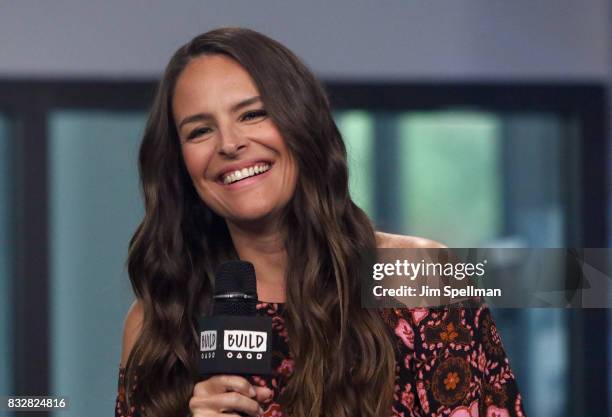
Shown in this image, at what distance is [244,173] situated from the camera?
1.68 m

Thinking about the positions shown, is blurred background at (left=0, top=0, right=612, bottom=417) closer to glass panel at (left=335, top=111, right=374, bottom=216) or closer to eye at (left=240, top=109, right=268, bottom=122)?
glass panel at (left=335, top=111, right=374, bottom=216)

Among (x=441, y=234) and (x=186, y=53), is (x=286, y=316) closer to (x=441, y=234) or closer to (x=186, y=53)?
(x=186, y=53)

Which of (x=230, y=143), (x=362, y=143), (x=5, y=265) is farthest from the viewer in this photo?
(x=362, y=143)

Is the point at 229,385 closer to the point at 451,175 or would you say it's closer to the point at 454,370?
the point at 454,370

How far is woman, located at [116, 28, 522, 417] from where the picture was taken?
1.70 metres

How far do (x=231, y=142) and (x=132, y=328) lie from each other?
1.47ft

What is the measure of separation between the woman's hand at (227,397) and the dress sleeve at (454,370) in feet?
1.42

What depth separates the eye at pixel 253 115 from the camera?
1.70 metres

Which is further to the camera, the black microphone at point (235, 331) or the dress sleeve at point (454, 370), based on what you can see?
the dress sleeve at point (454, 370)

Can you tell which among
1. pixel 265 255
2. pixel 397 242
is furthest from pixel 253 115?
pixel 397 242

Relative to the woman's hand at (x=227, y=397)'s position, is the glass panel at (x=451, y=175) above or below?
above

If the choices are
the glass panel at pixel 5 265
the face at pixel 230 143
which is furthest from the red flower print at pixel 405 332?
the glass panel at pixel 5 265

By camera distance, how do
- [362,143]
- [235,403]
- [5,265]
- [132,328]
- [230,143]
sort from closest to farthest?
[235,403]
[230,143]
[132,328]
[5,265]
[362,143]

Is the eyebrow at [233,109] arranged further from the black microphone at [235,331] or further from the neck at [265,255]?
the black microphone at [235,331]
